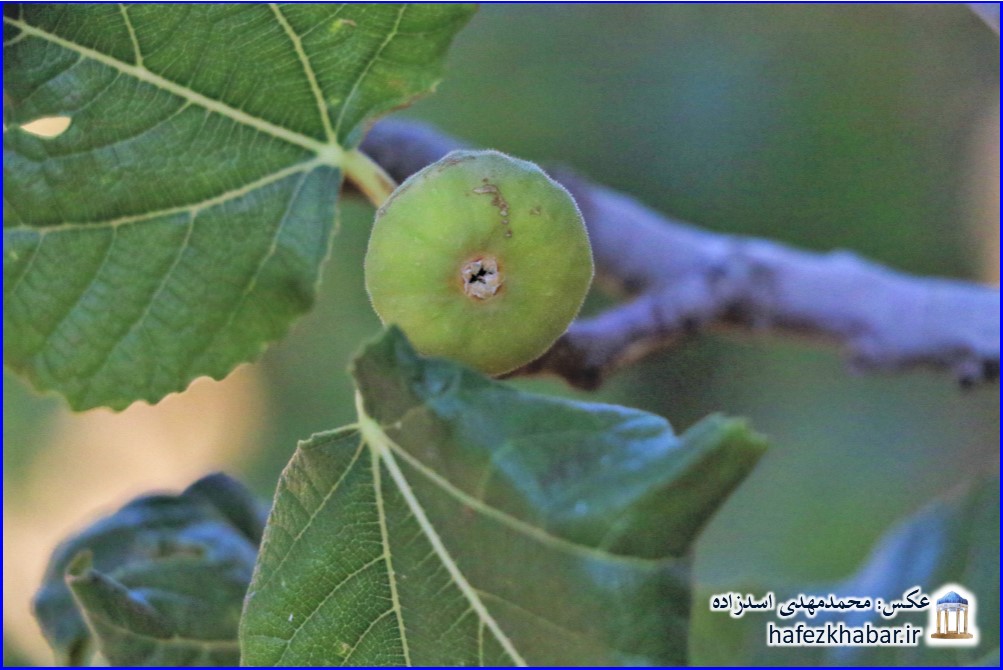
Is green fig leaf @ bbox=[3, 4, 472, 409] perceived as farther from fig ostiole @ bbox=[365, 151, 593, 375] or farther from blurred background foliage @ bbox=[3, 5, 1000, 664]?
blurred background foliage @ bbox=[3, 5, 1000, 664]

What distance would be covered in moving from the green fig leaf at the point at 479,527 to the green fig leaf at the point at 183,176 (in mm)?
256

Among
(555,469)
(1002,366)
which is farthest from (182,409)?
(555,469)

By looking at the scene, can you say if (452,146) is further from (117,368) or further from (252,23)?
(117,368)

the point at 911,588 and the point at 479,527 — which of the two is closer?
the point at 479,527

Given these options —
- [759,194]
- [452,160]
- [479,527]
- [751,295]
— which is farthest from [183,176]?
[759,194]

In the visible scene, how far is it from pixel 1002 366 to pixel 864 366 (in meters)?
0.18

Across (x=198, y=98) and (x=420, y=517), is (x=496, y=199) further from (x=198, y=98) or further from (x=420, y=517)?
(x=198, y=98)

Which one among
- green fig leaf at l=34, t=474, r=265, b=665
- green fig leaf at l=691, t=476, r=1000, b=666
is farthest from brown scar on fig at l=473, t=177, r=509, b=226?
green fig leaf at l=691, t=476, r=1000, b=666

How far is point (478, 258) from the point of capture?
2.27 feet

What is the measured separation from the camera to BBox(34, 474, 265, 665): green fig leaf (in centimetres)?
110

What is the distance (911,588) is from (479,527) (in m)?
0.91

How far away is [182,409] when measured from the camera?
375 cm

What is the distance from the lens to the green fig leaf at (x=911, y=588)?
1308 mm

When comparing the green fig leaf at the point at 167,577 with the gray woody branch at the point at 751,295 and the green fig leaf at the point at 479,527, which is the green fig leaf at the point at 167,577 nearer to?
the green fig leaf at the point at 479,527
